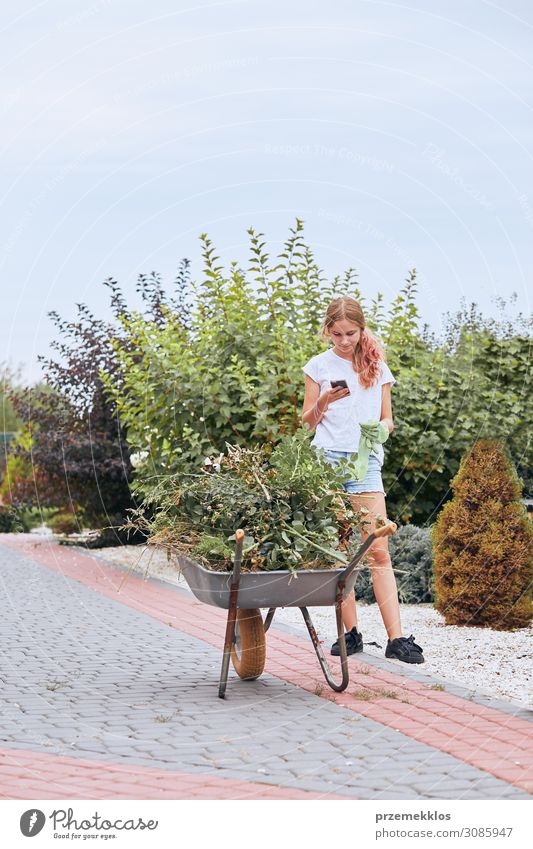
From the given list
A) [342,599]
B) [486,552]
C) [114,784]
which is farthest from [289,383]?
[114,784]

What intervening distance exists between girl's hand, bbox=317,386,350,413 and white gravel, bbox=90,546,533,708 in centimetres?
120

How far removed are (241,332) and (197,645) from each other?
389cm

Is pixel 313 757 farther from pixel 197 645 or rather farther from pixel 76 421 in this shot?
pixel 76 421

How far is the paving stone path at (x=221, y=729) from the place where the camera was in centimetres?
415

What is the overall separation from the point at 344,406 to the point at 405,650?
1.38 m

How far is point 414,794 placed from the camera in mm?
4020

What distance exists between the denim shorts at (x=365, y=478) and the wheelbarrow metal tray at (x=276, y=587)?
876 millimetres

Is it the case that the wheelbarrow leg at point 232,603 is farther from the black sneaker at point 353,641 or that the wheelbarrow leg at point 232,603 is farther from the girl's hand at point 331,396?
the girl's hand at point 331,396

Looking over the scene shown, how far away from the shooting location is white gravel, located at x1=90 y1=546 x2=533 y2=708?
236 inches

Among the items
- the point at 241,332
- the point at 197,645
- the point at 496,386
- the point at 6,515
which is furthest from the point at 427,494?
the point at 6,515

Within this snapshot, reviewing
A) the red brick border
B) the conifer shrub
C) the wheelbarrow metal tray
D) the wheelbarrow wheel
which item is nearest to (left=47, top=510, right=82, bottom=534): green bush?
the conifer shrub

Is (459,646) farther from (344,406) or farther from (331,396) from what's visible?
(331,396)

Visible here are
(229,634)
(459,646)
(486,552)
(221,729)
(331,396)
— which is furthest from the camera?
(486,552)

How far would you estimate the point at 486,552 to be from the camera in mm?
7707
